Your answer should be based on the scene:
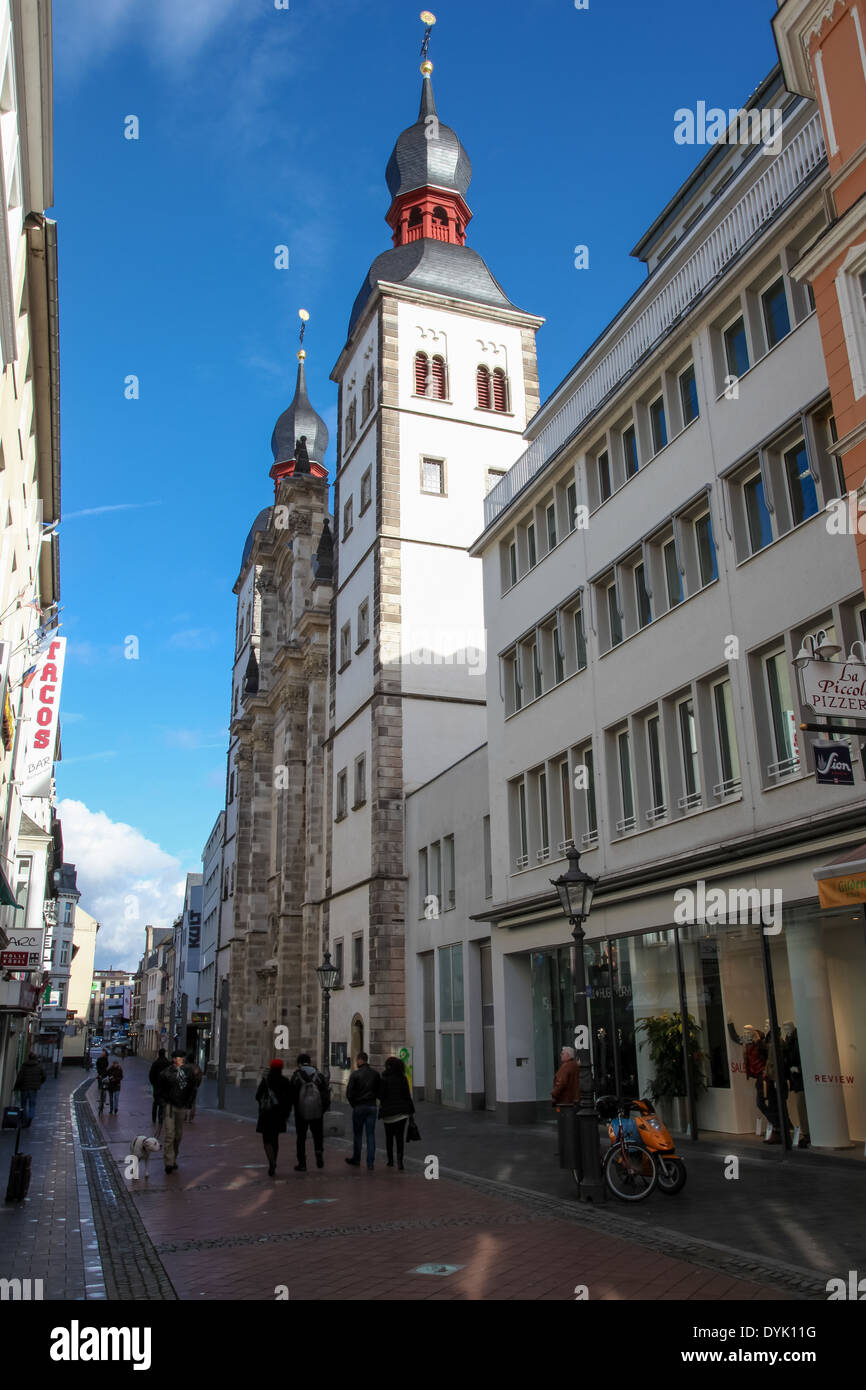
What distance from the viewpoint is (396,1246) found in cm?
1002

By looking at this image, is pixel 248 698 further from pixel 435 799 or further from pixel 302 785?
pixel 435 799

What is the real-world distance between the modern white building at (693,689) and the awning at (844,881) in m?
1.84

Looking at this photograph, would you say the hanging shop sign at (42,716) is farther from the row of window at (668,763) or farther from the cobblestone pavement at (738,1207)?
the cobblestone pavement at (738,1207)

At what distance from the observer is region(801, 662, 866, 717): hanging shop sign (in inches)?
442

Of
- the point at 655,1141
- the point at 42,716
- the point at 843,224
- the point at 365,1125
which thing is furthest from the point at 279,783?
the point at 843,224

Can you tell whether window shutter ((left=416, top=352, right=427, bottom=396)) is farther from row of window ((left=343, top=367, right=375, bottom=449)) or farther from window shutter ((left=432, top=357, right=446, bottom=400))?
row of window ((left=343, top=367, right=375, bottom=449))

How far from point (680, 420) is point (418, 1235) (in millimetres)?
14144

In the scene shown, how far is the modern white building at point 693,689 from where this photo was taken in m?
15.2

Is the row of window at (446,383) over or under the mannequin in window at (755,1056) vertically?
over

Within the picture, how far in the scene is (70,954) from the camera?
108500 mm

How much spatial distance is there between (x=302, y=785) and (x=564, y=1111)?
38299mm

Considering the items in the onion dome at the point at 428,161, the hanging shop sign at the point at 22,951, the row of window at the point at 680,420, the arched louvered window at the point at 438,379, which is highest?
the onion dome at the point at 428,161

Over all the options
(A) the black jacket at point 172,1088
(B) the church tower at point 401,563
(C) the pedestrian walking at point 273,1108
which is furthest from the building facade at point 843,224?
(B) the church tower at point 401,563

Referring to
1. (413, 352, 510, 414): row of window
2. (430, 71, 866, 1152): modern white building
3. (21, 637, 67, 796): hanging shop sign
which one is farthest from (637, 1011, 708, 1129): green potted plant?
(413, 352, 510, 414): row of window
